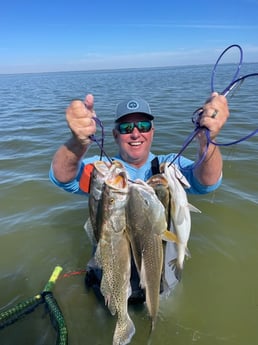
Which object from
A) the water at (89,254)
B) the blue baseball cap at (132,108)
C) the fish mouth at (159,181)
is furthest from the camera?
the water at (89,254)

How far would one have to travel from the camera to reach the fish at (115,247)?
2412mm

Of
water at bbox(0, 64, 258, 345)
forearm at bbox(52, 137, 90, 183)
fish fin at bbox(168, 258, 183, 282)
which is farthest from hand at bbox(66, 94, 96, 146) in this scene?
water at bbox(0, 64, 258, 345)

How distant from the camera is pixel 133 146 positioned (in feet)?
12.1

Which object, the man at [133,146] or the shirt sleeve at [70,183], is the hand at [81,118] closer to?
the man at [133,146]

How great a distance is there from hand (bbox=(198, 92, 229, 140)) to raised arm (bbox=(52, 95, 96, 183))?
0.89 m

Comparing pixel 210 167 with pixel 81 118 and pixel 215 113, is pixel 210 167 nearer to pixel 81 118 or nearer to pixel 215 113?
pixel 215 113

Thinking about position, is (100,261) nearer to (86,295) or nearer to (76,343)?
(76,343)

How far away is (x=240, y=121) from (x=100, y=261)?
12819mm

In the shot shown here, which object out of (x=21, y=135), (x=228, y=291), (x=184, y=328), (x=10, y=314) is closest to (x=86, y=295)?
(x=10, y=314)

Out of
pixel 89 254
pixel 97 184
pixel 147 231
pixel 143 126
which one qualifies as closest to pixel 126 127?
pixel 143 126

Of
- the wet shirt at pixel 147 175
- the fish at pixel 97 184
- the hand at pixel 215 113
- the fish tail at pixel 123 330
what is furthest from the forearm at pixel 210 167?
the fish tail at pixel 123 330

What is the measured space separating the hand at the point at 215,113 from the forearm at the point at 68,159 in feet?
3.31

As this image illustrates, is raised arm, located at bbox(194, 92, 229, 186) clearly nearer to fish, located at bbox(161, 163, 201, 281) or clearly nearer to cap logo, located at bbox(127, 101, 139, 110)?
fish, located at bbox(161, 163, 201, 281)

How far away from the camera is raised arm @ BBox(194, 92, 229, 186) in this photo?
→ 2.50 metres
